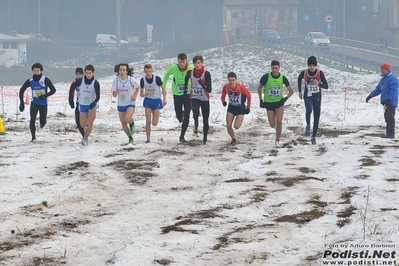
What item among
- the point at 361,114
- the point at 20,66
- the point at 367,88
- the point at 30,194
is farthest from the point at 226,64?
the point at 30,194

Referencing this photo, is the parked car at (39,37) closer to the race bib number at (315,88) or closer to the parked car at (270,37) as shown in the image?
the parked car at (270,37)

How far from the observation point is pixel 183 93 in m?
15.6

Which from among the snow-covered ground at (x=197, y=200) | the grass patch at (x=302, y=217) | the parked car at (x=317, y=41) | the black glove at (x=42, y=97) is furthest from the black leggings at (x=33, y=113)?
the parked car at (x=317, y=41)

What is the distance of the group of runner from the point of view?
14.8 meters

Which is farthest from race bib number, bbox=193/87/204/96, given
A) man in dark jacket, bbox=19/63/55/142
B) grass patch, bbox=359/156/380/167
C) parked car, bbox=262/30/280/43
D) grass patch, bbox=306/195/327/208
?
parked car, bbox=262/30/280/43

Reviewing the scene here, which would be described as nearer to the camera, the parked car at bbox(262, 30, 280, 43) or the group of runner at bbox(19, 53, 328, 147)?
the group of runner at bbox(19, 53, 328, 147)

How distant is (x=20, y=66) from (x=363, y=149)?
63223 mm

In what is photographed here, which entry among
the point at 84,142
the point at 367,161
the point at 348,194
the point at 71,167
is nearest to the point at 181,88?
the point at 84,142

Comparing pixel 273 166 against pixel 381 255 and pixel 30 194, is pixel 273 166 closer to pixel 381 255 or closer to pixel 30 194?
pixel 30 194

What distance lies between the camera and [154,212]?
8.68m

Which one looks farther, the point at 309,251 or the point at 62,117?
the point at 62,117

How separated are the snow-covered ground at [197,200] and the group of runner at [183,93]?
53cm

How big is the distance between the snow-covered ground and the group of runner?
1.73 feet

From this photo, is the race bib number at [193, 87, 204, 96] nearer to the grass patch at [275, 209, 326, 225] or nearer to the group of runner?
the group of runner
